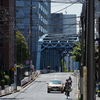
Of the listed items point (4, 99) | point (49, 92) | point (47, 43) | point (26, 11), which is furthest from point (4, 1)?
point (26, 11)

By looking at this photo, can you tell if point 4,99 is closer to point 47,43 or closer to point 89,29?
point 89,29

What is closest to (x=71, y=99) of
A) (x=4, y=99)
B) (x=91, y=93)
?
(x=4, y=99)

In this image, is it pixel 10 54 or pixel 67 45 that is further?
pixel 67 45

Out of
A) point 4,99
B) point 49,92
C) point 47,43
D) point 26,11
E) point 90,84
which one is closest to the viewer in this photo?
point 90,84

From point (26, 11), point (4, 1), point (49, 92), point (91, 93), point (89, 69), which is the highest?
point (26, 11)

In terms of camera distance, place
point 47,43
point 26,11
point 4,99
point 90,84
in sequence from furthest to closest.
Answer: point 26,11
point 47,43
point 4,99
point 90,84

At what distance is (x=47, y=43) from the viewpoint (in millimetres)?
91250

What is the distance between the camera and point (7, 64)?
49906 mm

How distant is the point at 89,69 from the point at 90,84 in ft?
1.09

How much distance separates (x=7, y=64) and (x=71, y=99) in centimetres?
2473

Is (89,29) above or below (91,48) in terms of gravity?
above

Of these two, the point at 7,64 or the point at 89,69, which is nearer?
the point at 89,69

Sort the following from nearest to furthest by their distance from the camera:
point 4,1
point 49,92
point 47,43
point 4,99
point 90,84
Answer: point 90,84
point 4,99
point 49,92
point 4,1
point 47,43

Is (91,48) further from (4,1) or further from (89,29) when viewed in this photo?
(4,1)
